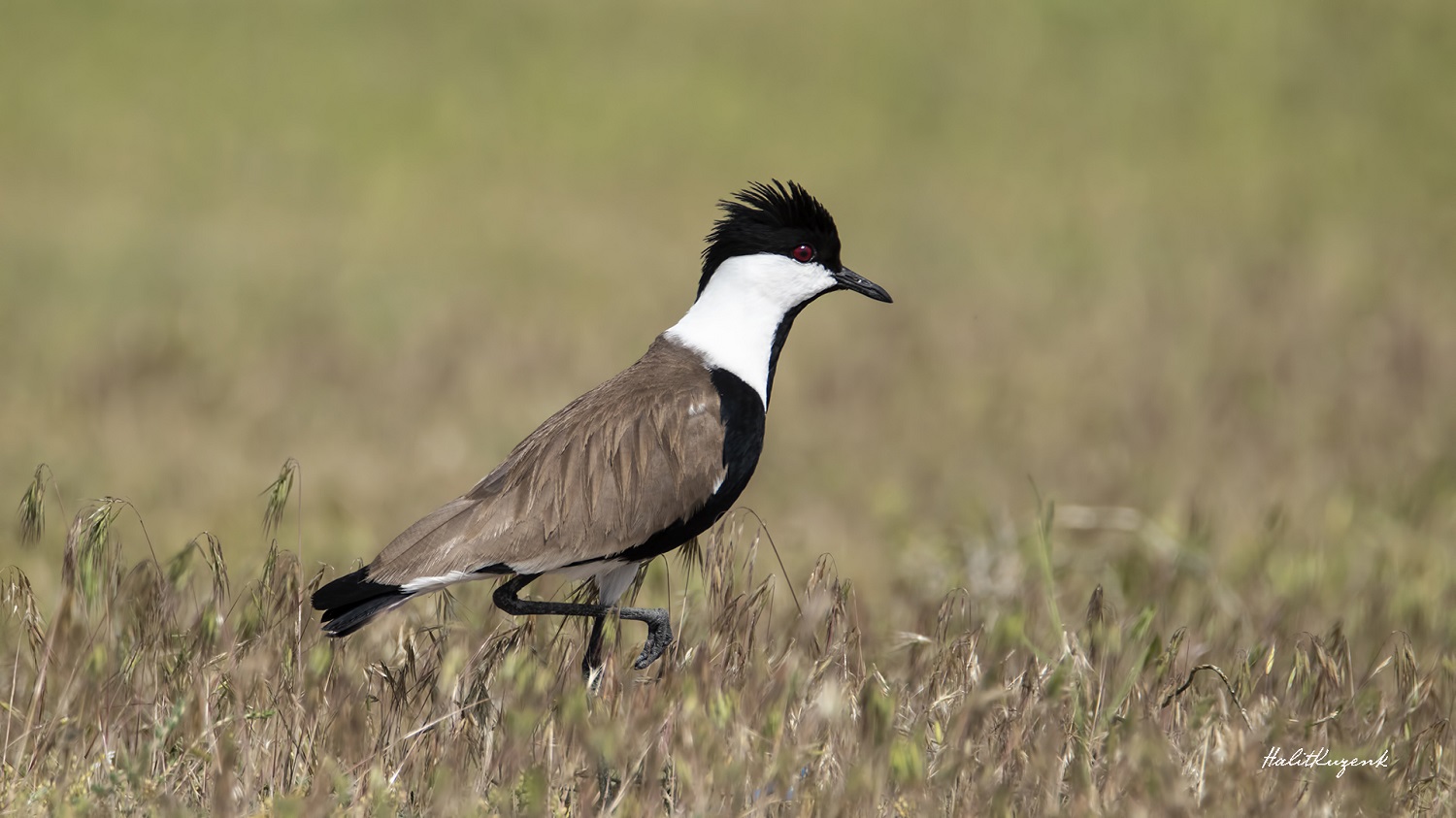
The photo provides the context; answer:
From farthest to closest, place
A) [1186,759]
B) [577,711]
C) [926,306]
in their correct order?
[926,306] < [1186,759] < [577,711]

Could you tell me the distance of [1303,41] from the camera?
59.2 ft

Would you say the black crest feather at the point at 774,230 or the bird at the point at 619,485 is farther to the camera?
the black crest feather at the point at 774,230

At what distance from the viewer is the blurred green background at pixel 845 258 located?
1109 cm

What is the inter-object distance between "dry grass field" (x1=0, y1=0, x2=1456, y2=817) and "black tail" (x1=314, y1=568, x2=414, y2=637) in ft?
0.26

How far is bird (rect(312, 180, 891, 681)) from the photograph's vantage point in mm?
5141

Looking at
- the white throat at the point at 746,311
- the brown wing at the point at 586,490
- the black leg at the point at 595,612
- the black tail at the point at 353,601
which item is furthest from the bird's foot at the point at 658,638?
the white throat at the point at 746,311

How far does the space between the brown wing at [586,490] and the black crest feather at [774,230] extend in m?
0.67

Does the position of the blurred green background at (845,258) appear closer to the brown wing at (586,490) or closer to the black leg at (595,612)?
the brown wing at (586,490)

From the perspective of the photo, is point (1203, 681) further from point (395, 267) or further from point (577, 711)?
point (395, 267)

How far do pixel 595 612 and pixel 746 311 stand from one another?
1406 mm

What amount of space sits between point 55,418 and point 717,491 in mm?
8075

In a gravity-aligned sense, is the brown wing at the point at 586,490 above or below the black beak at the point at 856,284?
below

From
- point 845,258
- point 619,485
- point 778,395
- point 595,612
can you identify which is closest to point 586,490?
point 619,485

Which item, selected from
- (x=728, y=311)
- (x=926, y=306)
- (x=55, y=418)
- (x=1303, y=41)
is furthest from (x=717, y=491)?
(x=1303, y=41)
